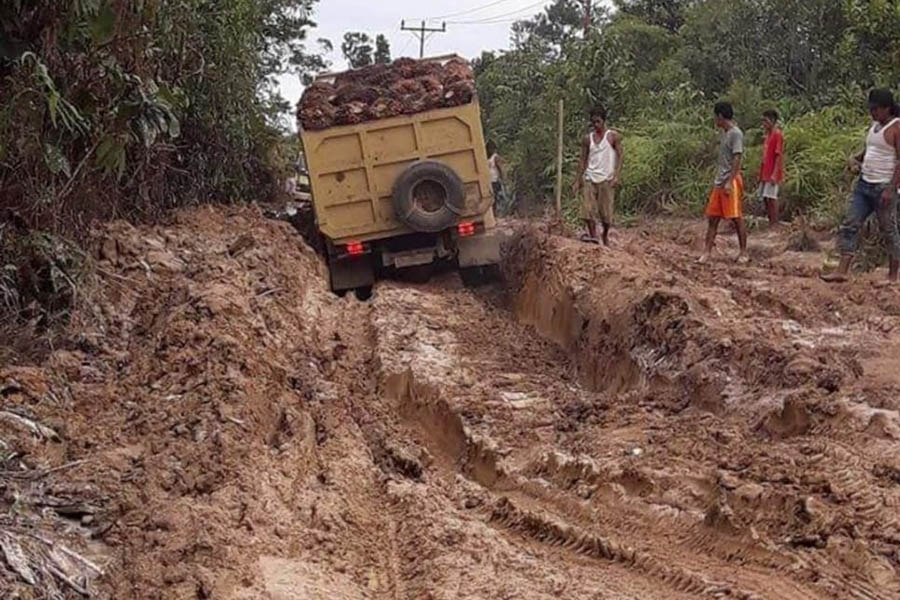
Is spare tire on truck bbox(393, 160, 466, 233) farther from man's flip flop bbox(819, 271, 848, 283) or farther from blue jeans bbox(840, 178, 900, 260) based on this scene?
blue jeans bbox(840, 178, 900, 260)

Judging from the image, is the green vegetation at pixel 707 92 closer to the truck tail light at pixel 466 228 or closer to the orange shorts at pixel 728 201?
the orange shorts at pixel 728 201

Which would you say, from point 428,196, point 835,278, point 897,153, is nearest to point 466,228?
point 428,196

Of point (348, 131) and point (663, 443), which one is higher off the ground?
point (348, 131)

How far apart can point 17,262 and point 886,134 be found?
241 inches

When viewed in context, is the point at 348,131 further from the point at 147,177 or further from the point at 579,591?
the point at 579,591

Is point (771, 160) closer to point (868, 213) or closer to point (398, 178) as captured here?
point (868, 213)

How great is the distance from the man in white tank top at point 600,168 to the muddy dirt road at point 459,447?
7.55ft

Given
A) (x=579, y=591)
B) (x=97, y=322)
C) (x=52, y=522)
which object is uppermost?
(x=97, y=322)

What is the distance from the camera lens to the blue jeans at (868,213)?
25.7ft

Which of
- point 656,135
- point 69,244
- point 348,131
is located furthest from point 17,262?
point 656,135

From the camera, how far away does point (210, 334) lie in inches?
246

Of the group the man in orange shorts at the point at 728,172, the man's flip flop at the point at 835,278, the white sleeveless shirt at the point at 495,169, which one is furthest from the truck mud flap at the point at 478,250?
the white sleeveless shirt at the point at 495,169

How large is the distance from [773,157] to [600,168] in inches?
98.7

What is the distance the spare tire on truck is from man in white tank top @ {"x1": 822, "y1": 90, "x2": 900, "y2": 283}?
3.92 metres
